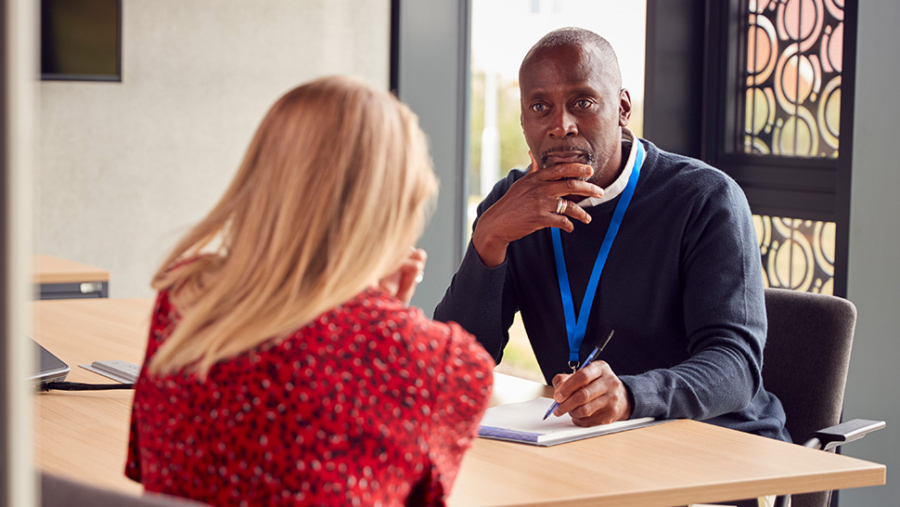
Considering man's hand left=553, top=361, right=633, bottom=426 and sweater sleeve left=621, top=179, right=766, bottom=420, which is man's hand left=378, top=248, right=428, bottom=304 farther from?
sweater sleeve left=621, top=179, right=766, bottom=420

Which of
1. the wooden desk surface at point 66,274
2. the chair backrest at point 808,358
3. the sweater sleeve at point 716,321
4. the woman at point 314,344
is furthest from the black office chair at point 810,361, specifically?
the wooden desk surface at point 66,274

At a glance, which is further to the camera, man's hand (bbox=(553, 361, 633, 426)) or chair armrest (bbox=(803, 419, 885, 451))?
chair armrest (bbox=(803, 419, 885, 451))

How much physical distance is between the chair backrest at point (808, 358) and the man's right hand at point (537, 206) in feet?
1.61

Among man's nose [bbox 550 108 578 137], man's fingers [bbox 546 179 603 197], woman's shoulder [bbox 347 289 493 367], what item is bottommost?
woman's shoulder [bbox 347 289 493 367]

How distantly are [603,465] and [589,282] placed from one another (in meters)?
0.66

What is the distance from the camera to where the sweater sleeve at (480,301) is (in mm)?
1969

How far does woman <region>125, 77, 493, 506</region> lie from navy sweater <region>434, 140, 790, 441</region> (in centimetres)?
67

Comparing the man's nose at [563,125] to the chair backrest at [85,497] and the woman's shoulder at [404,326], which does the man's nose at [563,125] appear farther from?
the chair backrest at [85,497]

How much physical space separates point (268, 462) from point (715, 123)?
8.76 feet

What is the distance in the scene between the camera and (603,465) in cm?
132

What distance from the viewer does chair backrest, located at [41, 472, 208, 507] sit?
70 centimetres

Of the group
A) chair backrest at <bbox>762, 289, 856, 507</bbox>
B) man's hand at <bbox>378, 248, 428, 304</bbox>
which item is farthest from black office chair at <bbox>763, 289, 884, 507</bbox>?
man's hand at <bbox>378, 248, 428, 304</bbox>

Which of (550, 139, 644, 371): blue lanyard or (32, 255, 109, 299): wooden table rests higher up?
(550, 139, 644, 371): blue lanyard

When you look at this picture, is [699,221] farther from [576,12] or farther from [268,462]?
[576,12]
